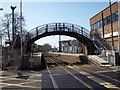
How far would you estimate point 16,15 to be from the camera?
238 feet

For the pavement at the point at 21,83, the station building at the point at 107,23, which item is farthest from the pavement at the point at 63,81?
the station building at the point at 107,23

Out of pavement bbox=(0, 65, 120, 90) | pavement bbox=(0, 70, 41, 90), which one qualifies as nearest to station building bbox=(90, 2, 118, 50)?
pavement bbox=(0, 65, 120, 90)

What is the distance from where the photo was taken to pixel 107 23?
5244 cm

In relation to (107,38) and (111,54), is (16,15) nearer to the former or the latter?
(107,38)

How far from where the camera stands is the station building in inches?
1832

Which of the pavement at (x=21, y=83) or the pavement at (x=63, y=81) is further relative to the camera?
the pavement at (x=21, y=83)

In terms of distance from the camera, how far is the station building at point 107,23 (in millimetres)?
46531

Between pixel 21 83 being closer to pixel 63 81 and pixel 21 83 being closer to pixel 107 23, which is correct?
pixel 63 81

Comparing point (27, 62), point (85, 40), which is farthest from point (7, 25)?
point (27, 62)

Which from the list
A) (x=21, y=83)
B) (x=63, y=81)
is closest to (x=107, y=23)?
A: (x=63, y=81)

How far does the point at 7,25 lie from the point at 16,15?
477 cm

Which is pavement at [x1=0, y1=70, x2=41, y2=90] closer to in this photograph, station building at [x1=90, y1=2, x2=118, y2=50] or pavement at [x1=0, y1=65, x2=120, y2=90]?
pavement at [x1=0, y1=65, x2=120, y2=90]

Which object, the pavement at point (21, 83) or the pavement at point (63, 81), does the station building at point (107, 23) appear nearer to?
the pavement at point (63, 81)

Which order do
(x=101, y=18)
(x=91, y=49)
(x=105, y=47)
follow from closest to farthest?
(x=105, y=47)
(x=91, y=49)
(x=101, y=18)
